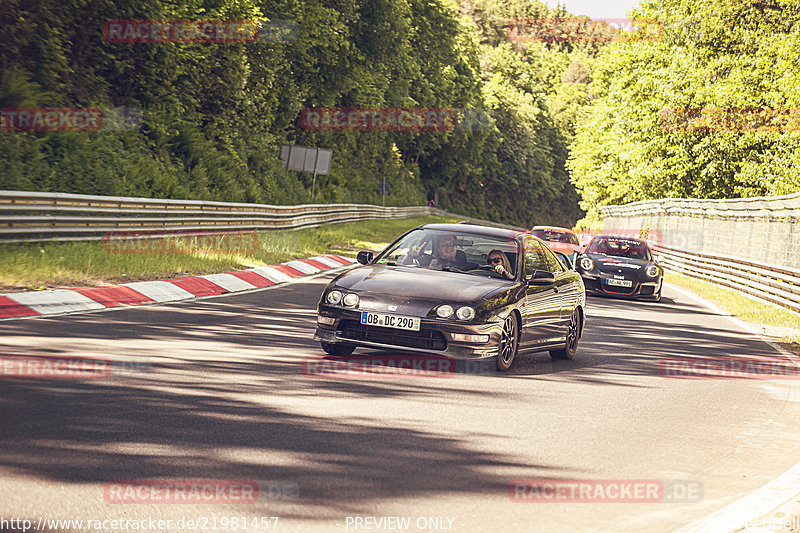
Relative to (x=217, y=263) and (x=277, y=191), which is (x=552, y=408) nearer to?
(x=217, y=263)

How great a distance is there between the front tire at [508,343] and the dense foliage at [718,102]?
33.2m

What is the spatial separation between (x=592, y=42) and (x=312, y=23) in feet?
478

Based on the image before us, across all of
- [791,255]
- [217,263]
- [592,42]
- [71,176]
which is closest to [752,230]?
[791,255]

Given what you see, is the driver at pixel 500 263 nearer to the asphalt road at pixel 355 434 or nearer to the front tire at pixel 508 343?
the front tire at pixel 508 343

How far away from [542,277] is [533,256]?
2.20ft

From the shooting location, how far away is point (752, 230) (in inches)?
1003

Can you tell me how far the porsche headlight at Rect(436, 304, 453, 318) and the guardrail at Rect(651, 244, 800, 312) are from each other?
40.1ft

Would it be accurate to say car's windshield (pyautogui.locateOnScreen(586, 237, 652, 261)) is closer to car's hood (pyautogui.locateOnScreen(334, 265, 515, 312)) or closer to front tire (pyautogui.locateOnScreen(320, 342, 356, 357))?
car's hood (pyautogui.locateOnScreen(334, 265, 515, 312))

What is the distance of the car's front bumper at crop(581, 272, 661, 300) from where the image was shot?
21891mm

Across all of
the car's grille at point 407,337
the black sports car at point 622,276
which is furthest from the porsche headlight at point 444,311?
the black sports car at point 622,276

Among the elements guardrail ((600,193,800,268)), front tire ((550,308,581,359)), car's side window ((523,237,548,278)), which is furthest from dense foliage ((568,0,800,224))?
car's side window ((523,237,548,278))

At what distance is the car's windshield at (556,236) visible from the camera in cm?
2705

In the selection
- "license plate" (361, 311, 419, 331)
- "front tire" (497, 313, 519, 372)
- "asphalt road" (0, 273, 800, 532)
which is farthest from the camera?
"front tire" (497, 313, 519, 372)

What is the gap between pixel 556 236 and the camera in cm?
2720
